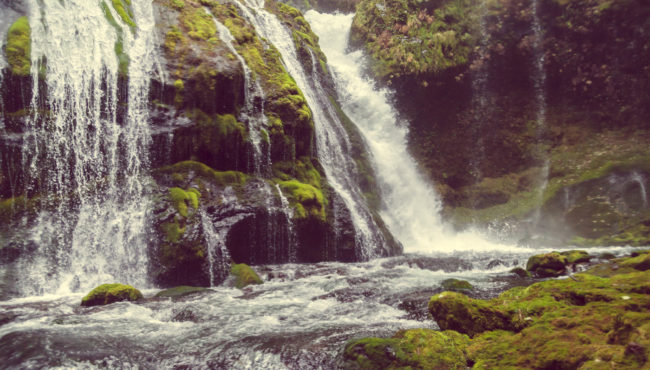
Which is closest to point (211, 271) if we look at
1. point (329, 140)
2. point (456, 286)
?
point (456, 286)

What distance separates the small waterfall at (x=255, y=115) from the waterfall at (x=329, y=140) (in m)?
3.02

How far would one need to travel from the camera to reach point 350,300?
27.6ft

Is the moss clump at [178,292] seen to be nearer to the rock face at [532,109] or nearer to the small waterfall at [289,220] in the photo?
the small waterfall at [289,220]

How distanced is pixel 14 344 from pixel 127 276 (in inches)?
207

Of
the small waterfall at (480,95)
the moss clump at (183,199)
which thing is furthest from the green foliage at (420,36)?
the moss clump at (183,199)

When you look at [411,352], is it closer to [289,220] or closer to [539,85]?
[289,220]

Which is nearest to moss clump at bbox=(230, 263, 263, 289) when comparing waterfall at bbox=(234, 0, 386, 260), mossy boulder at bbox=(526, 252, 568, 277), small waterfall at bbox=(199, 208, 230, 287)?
small waterfall at bbox=(199, 208, 230, 287)

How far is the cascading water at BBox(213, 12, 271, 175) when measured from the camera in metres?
14.7

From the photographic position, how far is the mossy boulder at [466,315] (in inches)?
198

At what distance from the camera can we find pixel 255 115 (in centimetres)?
1506

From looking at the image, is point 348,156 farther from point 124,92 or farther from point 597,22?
point 597,22

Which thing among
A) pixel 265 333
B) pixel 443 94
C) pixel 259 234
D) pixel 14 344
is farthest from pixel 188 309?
pixel 443 94

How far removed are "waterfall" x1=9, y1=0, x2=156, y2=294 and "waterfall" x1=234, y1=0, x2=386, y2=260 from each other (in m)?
7.35

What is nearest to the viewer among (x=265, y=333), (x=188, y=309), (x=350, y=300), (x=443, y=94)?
(x=265, y=333)
